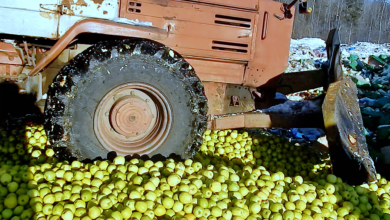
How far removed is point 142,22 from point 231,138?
2.20 metres

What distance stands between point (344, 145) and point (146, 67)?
2.23m

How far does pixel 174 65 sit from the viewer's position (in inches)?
141

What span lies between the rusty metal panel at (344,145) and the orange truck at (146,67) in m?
0.03

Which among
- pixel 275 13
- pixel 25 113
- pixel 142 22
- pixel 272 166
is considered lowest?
pixel 272 166

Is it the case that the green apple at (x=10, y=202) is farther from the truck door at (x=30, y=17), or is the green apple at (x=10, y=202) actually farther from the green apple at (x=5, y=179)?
the truck door at (x=30, y=17)

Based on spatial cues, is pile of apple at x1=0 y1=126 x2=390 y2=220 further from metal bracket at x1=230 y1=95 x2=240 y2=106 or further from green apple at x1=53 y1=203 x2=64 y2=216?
metal bracket at x1=230 y1=95 x2=240 y2=106

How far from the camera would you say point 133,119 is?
3689 mm

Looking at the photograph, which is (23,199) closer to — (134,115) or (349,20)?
(134,115)

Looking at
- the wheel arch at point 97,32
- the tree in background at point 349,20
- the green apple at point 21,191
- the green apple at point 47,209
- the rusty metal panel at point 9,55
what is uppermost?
the tree in background at point 349,20

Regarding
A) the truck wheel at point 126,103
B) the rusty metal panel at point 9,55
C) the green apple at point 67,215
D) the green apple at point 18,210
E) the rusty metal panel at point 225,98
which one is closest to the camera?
the green apple at point 67,215

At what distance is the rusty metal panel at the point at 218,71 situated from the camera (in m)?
4.34

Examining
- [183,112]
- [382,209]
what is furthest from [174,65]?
[382,209]

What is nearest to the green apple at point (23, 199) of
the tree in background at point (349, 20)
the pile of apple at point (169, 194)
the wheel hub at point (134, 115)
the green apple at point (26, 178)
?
the pile of apple at point (169, 194)

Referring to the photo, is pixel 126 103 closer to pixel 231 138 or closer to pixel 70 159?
pixel 70 159
